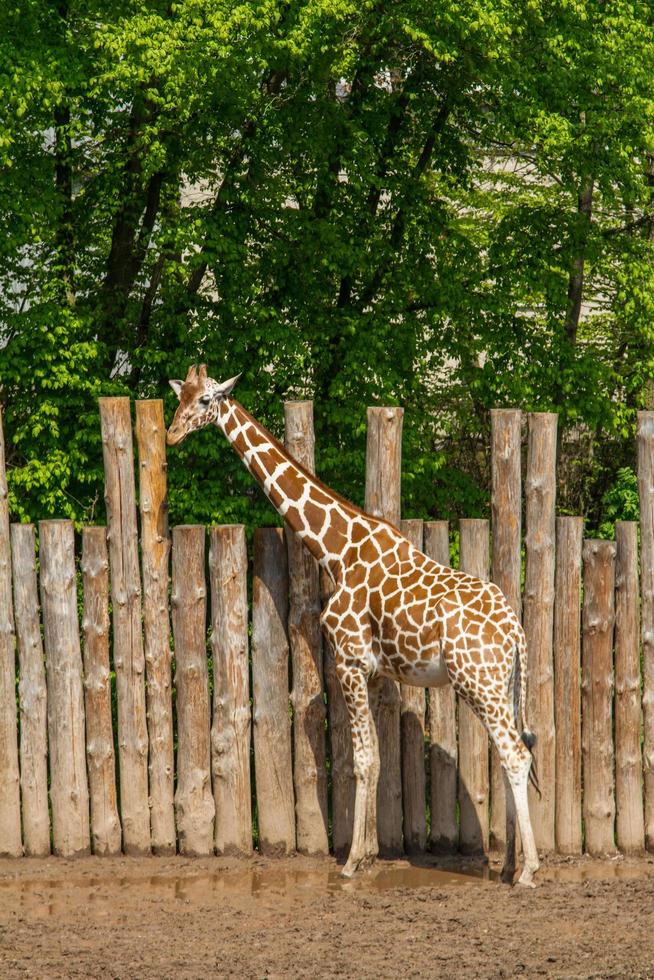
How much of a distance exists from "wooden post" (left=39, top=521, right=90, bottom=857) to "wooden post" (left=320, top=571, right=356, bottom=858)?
1369 mm

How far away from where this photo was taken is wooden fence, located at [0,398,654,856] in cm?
712

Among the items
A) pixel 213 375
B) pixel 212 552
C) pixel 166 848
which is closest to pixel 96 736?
pixel 166 848

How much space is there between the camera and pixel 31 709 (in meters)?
7.20

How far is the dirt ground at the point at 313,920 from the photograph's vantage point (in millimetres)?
5656

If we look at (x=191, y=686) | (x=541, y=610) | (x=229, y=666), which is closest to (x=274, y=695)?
(x=229, y=666)

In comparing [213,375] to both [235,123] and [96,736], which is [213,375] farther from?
[96,736]

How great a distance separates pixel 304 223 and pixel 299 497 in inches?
219

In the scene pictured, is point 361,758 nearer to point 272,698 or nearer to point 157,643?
point 272,698

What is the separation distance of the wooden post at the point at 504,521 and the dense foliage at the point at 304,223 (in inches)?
169

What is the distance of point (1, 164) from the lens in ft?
34.7

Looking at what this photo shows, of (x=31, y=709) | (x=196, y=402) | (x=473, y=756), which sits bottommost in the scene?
(x=473, y=756)

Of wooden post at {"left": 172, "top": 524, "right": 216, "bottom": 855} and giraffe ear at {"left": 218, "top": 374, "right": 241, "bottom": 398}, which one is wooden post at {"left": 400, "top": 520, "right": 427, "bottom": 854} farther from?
giraffe ear at {"left": 218, "top": 374, "right": 241, "bottom": 398}

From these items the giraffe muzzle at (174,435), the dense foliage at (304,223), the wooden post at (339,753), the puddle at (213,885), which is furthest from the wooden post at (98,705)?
the dense foliage at (304,223)

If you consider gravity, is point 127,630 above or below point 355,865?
above
